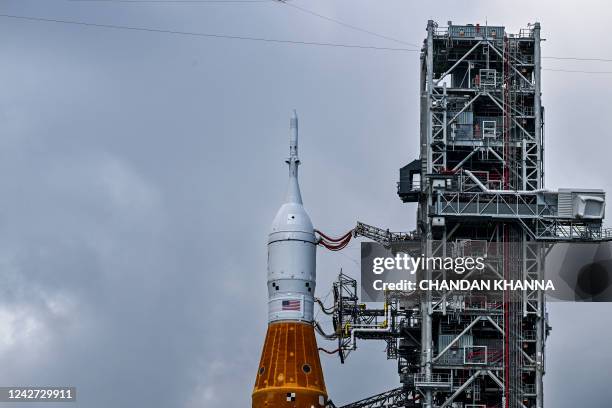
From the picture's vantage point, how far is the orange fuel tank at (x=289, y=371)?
16450cm

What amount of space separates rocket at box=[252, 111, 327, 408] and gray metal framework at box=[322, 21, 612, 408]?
8.10m

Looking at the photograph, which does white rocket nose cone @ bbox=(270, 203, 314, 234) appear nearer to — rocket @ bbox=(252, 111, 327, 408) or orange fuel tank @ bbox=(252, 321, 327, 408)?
rocket @ bbox=(252, 111, 327, 408)

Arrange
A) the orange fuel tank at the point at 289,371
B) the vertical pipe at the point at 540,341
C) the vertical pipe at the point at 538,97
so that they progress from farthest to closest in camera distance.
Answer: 1. the vertical pipe at the point at 538,97
2. the vertical pipe at the point at 540,341
3. the orange fuel tank at the point at 289,371

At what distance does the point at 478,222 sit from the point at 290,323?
1944cm

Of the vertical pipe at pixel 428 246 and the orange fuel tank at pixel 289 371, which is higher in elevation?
the vertical pipe at pixel 428 246

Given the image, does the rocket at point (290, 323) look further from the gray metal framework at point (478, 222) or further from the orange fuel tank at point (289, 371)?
the gray metal framework at point (478, 222)

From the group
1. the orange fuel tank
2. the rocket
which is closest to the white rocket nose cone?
the rocket

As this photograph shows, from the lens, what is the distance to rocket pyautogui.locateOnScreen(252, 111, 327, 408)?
542ft

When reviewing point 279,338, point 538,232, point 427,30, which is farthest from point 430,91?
point 279,338

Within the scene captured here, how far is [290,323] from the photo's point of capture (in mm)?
167250

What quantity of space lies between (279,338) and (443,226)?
1785 cm

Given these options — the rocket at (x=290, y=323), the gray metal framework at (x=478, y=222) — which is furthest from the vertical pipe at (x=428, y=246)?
the rocket at (x=290, y=323)

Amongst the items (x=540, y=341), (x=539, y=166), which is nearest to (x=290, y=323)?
(x=540, y=341)

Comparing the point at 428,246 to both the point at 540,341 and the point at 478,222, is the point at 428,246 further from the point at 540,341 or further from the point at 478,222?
the point at 540,341
